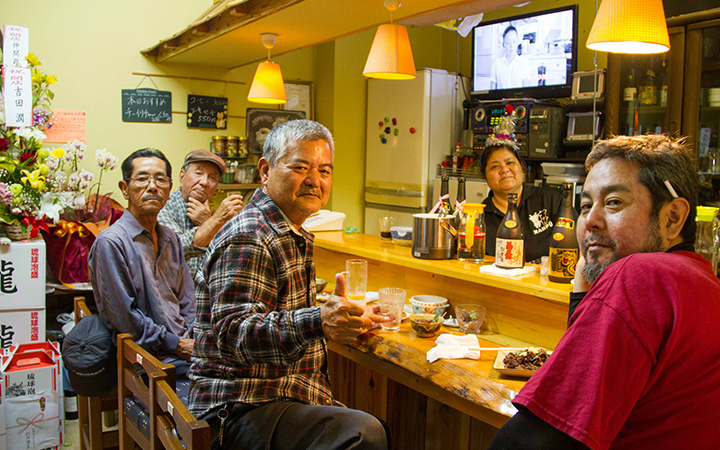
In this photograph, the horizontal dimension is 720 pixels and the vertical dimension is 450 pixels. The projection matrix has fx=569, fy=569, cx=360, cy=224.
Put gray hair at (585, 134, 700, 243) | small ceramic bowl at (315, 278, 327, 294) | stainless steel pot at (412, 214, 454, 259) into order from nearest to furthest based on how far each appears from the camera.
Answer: gray hair at (585, 134, 700, 243) < stainless steel pot at (412, 214, 454, 259) < small ceramic bowl at (315, 278, 327, 294)

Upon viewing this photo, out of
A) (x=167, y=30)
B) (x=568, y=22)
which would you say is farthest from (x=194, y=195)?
(x=568, y=22)

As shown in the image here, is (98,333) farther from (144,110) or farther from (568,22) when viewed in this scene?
(568,22)

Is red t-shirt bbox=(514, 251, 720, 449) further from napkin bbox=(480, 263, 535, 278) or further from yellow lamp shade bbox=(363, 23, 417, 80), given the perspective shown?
yellow lamp shade bbox=(363, 23, 417, 80)

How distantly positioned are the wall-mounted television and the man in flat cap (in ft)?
9.90

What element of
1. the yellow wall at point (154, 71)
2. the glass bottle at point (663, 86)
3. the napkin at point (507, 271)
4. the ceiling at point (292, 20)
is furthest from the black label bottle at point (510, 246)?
the yellow wall at point (154, 71)

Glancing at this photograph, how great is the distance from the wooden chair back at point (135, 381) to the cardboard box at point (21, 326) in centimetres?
187

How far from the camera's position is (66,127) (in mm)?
4613

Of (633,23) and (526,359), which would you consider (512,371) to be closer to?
(526,359)

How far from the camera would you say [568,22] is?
4.70 metres

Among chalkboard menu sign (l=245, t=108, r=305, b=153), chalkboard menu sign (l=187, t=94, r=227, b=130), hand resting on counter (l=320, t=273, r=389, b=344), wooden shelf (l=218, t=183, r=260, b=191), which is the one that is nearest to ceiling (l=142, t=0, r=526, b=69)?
chalkboard menu sign (l=187, t=94, r=227, b=130)

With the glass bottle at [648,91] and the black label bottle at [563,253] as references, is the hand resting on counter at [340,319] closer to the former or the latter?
the black label bottle at [563,253]

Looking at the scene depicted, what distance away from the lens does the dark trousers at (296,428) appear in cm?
151

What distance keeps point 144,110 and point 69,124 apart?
61cm

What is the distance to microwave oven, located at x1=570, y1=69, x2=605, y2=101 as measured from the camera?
4324 millimetres
